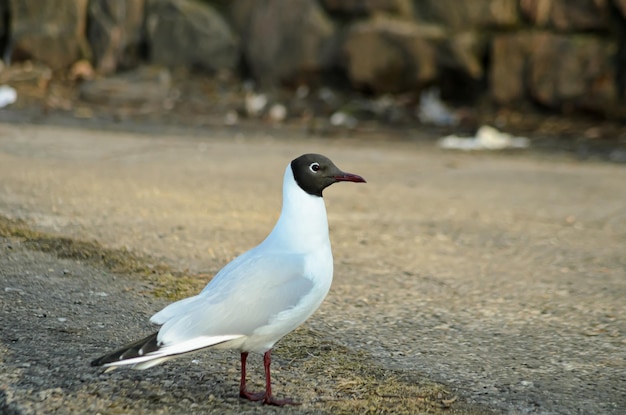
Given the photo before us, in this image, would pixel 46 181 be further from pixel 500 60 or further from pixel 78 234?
pixel 500 60

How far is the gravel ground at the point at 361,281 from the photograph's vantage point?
2.22m

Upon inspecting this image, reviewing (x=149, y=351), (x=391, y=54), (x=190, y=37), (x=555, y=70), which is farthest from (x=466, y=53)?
(x=149, y=351)

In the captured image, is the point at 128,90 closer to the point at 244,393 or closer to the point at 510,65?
the point at 510,65

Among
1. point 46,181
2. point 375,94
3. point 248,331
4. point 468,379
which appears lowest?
point 375,94

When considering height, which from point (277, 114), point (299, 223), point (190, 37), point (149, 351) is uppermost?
point (299, 223)

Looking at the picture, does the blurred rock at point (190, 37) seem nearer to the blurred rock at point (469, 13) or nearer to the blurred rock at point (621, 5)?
the blurred rock at point (469, 13)

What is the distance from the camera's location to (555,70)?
689 centimetres

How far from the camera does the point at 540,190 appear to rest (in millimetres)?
4793

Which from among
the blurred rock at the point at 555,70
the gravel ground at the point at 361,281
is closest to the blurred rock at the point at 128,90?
the gravel ground at the point at 361,281

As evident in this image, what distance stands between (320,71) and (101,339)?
5.75m

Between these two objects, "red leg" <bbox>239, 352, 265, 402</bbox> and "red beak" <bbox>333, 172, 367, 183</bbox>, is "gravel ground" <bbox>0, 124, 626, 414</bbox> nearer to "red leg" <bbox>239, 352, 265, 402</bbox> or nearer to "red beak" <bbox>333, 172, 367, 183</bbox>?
"red leg" <bbox>239, 352, 265, 402</bbox>

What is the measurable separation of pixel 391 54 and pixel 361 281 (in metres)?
4.65

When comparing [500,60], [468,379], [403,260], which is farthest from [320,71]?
[468,379]

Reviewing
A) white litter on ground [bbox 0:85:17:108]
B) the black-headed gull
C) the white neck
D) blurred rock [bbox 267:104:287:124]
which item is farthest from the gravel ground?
white litter on ground [bbox 0:85:17:108]
